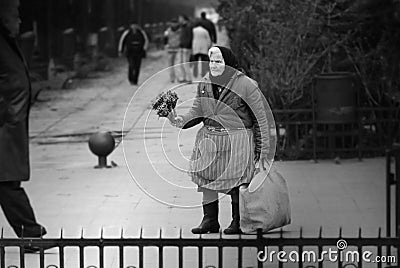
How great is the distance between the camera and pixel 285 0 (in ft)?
48.5

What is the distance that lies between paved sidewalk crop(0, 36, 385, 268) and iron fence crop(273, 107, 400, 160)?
0.22m

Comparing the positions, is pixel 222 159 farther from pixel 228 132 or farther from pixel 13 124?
pixel 13 124

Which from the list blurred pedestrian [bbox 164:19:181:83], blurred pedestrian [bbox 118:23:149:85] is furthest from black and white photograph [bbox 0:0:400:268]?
blurred pedestrian [bbox 164:19:181:83]

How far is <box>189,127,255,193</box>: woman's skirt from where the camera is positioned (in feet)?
27.7

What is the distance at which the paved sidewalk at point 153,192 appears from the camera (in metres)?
8.55

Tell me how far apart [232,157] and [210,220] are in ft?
2.78

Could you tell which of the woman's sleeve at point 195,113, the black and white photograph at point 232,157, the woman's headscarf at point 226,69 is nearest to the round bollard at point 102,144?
the black and white photograph at point 232,157

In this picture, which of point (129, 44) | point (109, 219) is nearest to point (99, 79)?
point (129, 44)

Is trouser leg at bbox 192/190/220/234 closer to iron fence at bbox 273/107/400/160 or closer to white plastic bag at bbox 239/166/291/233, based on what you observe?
white plastic bag at bbox 239/166/291/233

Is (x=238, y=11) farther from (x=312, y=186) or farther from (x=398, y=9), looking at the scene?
(x=398, y=9)

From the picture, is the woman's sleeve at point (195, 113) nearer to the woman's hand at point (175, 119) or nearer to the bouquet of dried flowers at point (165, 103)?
the woman's hand at point (175, 119)

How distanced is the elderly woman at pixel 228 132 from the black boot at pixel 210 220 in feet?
1.62

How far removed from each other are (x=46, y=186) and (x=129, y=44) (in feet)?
51.9

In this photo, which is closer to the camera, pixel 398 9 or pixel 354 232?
pixel 398 9
